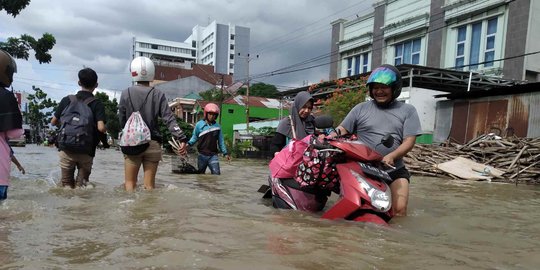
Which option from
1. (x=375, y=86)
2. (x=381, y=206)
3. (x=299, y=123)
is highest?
(x=375, y=86)

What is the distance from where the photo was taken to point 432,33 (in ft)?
73.7

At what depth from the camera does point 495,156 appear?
11164 mm

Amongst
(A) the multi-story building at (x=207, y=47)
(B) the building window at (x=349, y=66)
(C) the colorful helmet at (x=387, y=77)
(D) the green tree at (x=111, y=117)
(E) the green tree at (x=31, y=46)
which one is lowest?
(D) the green tree at (x=111, y=117)

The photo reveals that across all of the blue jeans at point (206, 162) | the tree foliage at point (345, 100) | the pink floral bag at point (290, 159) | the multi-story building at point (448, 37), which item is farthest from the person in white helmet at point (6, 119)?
the multi-story building at point (448, 37)

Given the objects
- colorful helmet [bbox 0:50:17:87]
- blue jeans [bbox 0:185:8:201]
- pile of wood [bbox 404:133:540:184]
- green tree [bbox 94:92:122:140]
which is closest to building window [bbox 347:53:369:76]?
pile of wood [bbox 404:133:540:184]

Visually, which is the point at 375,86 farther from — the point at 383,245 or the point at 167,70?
the point at 167,70

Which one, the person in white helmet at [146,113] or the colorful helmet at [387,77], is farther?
the person in white helmet at [146,113]

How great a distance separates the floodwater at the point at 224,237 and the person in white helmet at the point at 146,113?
0.32 meters

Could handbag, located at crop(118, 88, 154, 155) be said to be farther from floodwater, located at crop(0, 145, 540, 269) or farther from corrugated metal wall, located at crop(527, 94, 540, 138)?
corrugated metal wall, located at crop(527, 94, 540, 138)

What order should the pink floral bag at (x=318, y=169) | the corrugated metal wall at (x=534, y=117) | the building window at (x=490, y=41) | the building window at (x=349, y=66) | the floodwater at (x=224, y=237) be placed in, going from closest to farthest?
the floodwater at (x=224, y=237) < the pink floral bag at (x=318, y=169) < the corrugated metal wall at (x=534, y=117) < the building window at (x=490, y=41) < the building window at (x=349, y=66)

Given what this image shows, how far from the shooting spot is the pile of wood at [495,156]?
10047 mm

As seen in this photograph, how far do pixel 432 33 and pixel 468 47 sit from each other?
Answer: 2.49 metres

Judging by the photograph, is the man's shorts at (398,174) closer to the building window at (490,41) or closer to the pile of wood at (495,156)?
the pile of wood at (495,156)

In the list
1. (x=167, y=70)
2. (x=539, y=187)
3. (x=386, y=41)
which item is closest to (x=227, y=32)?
(x=167, y=70)
